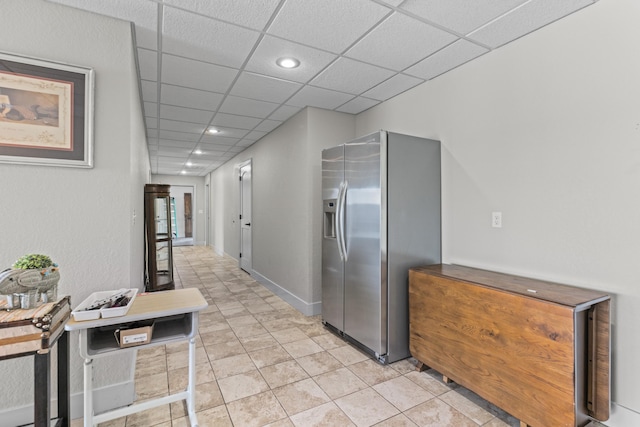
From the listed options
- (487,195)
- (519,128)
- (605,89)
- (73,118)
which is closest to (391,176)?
(487,195)

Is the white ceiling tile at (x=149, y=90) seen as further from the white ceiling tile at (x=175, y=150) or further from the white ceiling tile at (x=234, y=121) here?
the white ceiling tile at (x=175, y=150)

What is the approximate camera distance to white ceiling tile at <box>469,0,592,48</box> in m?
1.92

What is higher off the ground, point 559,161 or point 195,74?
point 195,74

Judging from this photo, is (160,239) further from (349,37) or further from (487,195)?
(487,195)

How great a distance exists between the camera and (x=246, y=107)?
382 centimetres

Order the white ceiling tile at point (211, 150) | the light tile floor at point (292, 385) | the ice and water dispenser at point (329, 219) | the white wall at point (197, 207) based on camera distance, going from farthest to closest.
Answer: the white wall at point (197, 207), the white ceiling tile at point (211, 150), the ice and water dispenser at point (329, 219), the light tile floor at point (292, 385)

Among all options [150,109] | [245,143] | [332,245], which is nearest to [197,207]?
[245,143]

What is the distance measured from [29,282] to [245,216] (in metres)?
4.97

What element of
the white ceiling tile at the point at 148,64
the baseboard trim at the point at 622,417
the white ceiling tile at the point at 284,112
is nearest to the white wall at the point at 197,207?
the white ceiling tile at the point at 284,112

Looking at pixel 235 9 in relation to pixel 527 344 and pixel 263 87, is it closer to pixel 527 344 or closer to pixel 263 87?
pixel 263 87

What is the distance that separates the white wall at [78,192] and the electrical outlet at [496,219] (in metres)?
2.74

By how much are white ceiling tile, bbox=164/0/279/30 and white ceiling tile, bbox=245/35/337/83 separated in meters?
0.24

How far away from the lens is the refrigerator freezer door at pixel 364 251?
262 centimetres

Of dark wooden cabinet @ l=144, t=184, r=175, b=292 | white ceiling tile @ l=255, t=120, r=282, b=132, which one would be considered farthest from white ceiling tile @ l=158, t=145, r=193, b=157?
white ceiling tile @ l=255, t=120, r=282, b=132
